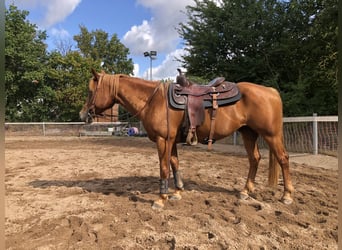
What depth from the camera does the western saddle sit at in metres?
3.48

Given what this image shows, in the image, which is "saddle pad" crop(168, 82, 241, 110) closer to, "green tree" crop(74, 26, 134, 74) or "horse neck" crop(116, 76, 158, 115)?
"horse neck" crop(116, 76, 158, 115)

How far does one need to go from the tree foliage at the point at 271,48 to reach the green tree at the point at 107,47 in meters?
25.4

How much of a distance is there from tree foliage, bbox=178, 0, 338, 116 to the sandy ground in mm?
5653

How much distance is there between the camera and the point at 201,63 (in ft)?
42.8

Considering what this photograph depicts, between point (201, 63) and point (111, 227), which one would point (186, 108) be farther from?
point (201, 63)

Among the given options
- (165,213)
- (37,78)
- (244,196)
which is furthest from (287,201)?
(37,78)

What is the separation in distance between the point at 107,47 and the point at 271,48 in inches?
1191

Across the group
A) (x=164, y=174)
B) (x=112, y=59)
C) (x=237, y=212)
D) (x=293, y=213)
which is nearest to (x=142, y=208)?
(x=164, y=174)

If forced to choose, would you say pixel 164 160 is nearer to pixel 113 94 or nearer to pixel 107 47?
pixel 113 94

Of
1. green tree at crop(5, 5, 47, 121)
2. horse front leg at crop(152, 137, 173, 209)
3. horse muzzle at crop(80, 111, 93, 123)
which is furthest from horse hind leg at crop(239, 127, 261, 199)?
green tree at crop(5, 5, 47, 121)

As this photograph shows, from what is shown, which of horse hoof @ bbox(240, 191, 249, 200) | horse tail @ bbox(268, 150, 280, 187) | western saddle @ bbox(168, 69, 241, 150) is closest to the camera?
western saddle @ bbox(168, 69, 241, 150)

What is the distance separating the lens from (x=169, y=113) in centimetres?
350

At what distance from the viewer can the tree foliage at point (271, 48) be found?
10.1 m

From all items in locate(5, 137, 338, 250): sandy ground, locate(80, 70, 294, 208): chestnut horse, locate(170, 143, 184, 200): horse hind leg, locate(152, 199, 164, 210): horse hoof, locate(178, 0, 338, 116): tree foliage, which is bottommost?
locate(5, 137, 338, 250): sandy ground
